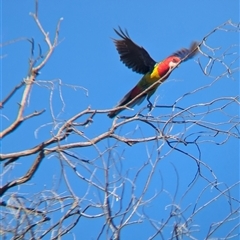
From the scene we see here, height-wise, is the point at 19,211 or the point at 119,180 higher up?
the point at 119,180

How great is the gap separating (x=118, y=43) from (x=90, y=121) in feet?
4.44

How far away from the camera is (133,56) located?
3.28m

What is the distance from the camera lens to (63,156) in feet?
5.80

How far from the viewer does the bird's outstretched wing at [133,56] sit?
10.3ft

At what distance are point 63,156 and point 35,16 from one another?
0.50 m

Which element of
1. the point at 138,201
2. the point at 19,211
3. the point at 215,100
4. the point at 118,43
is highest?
the point at 118,43

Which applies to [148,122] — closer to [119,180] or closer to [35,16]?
[119,180]

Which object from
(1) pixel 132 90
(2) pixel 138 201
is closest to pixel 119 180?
(2) pixel 138 201

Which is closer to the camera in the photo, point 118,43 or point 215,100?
point 215,100

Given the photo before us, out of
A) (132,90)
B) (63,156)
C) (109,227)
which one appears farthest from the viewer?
(132,90)

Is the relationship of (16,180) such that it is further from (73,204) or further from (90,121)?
(90,121)

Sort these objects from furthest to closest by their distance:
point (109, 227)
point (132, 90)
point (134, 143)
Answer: point (132, 90) → point (134, 143) → point (109, 227)

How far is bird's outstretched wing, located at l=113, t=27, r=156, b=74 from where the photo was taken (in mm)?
3134

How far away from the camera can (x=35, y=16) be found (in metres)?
1.81
